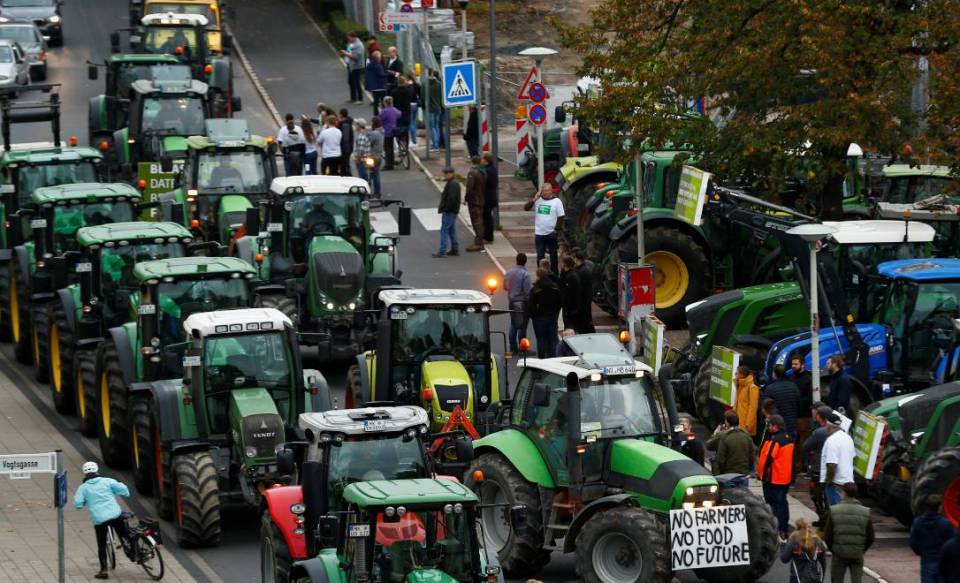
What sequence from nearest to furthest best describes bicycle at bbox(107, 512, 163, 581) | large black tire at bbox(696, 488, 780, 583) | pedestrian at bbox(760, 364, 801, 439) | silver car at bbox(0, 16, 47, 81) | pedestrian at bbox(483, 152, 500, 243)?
large black tire at bbox(696, 488, 780, 583) → bicycle at bbox(107, 512, 163, 581) → pedestrian at bbox(760, 364, 801, 439) → pedestrian at bbox(483, 152, 500, 243) → silver car at bbox(0, 16, 47, 81)

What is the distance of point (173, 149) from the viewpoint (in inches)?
1334

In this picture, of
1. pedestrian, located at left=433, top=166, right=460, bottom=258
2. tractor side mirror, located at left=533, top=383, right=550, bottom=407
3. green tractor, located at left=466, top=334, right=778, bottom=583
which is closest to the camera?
green tractor, located at left=466, top=334, right=778, bottom=583

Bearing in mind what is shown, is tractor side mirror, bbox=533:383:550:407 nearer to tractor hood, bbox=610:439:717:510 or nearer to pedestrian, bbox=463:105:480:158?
tractor hood, bbox=610:439:717:510

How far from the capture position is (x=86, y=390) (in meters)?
24.9

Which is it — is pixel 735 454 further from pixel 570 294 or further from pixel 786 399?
pixel 570 294

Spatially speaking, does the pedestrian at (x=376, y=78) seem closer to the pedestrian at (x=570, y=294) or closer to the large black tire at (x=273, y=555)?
the pedestrian at (x=570, y=294)

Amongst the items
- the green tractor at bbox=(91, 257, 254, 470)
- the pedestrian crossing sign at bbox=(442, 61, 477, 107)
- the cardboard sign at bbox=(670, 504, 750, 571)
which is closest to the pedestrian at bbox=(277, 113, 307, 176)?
the pedestrian crossing sign at bbox=(442, 61, 477, 107)

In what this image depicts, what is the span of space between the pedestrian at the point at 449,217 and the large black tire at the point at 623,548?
15710 mm

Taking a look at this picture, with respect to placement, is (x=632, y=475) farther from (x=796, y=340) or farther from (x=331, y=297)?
(x=331, y=297)

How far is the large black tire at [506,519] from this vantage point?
61.4 feet

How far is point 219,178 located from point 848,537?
15820 millimetres

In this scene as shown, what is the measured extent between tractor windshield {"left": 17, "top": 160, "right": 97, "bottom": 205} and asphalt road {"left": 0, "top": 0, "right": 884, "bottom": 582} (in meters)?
2.65

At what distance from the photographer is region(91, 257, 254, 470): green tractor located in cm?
2255

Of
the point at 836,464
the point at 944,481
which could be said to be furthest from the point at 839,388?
the point at 944,481
